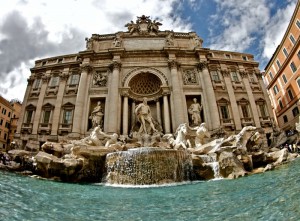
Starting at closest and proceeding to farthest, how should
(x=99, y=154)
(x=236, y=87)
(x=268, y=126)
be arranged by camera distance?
1. (x=99, y=154)
2. (x=268, y=126)
3. (x=236, y=87)

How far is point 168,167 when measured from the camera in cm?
878

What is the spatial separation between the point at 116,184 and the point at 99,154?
7.09ft

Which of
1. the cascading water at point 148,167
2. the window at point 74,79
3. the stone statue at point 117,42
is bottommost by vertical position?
the cascading water at point 148,167

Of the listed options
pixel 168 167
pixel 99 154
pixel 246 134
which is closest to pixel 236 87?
pixel 246 134

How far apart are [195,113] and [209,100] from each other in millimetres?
2160

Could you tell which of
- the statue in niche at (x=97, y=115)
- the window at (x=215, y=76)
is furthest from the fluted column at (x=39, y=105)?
the window at (x=215, y=76)

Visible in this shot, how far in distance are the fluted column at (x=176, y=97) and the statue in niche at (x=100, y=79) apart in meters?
7.25

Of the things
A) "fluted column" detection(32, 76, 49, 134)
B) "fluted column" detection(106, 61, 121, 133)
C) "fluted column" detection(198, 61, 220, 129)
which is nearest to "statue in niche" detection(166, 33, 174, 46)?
"fluted column" detection(198, 61, 220, 129)

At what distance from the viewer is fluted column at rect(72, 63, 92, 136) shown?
1717cm

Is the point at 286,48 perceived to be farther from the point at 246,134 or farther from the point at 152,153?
the point at 152,153

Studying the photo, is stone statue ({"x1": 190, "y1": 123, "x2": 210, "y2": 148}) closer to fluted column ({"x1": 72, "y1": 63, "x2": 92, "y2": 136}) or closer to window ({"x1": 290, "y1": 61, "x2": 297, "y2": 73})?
fluted column ({"x1": 72, "y1": 63, "x2": 92, "y2": 136})

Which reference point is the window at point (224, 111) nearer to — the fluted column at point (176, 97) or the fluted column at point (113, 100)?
the fluted column at point (176, 97)

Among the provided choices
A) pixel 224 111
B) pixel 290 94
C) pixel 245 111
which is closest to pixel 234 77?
pixel 245 111

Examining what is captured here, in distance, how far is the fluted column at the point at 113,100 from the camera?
16.8m
